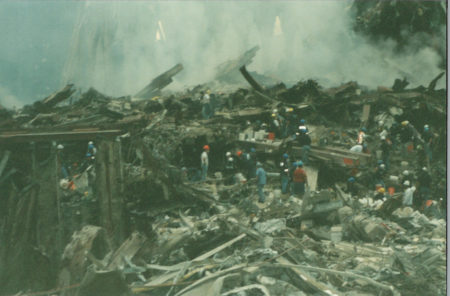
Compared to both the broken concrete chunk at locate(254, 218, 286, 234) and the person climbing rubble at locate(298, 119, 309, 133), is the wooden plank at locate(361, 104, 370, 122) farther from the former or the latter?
the broken concrete chunk at locate(254, 218, 286, 234)

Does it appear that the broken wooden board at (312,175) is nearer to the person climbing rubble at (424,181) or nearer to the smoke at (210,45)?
the smoke at (210,45)

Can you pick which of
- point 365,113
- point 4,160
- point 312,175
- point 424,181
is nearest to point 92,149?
point 4,160

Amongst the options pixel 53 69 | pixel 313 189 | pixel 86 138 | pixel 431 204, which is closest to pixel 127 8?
pixel 53 69

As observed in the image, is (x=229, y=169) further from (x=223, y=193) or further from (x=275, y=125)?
(x=275, y=125)

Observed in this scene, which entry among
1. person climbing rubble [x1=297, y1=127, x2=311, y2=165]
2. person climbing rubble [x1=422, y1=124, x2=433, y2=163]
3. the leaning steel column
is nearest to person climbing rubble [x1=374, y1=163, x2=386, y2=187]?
person climbing rubble [x1=422, y1=124, x2=433, y2=163]

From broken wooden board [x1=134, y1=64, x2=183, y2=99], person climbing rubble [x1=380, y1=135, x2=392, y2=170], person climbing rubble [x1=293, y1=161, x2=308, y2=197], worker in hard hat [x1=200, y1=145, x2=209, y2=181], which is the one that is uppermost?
broken wooden board [x1=134, y1=64, x2=183, y2=99]

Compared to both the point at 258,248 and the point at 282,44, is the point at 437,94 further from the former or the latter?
the point at 258,248
